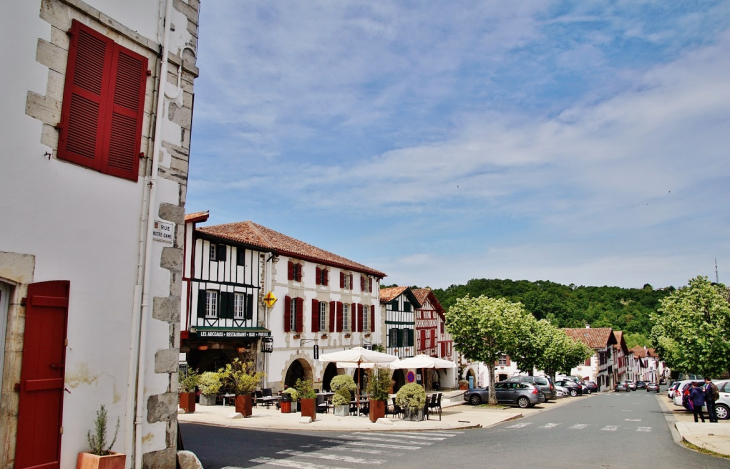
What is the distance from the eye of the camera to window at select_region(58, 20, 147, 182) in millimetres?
6309

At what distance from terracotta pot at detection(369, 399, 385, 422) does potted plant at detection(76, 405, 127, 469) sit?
36.4 feet

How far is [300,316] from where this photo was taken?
27484mm

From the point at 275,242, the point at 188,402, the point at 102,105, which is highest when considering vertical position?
the point at 275,242

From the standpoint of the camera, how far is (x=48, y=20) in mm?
6129

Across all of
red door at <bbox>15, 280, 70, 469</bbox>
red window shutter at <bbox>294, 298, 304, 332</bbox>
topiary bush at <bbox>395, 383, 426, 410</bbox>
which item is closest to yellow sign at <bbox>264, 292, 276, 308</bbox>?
red window shutter at <bbox>294, 298, 304, 332</bbox>

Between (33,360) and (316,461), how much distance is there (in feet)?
17.3

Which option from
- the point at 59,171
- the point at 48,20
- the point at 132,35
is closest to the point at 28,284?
the point at 59,171

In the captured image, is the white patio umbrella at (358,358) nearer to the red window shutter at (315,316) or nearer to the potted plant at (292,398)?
the potted plant at (292,398)

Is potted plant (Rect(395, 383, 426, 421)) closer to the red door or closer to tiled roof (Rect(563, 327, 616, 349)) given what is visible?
the red door

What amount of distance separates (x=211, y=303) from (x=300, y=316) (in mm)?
5819

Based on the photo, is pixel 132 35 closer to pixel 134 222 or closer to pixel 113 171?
pixel 113 171

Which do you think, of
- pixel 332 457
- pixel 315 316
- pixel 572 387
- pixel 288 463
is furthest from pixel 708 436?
pixel 572 387

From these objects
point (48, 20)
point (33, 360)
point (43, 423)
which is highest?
point (48, 20)

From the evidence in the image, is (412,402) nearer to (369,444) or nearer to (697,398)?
(369,444)
